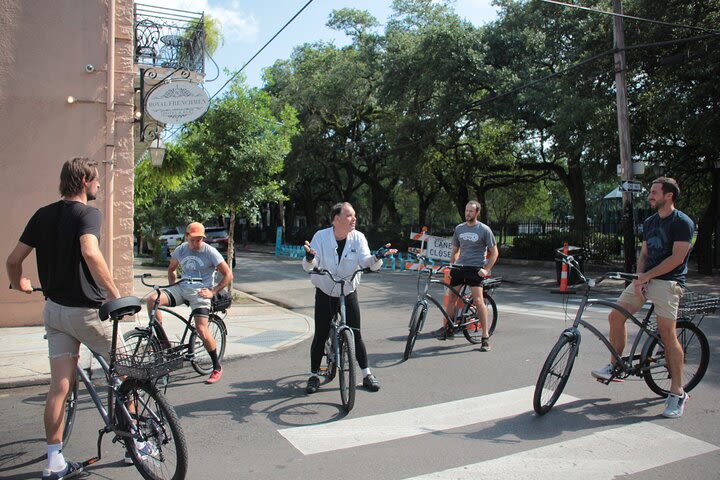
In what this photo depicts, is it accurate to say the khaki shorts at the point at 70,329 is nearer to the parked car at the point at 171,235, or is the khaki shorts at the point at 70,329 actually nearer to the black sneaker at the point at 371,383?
the black sneaker at the point at 371,383

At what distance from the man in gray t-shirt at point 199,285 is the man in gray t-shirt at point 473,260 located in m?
3.11

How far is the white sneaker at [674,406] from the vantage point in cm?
491

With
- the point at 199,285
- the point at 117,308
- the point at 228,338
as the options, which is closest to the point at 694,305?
the point at 117,308

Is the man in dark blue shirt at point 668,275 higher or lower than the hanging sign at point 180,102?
lower

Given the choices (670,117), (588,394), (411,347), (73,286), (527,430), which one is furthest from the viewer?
(670,117)

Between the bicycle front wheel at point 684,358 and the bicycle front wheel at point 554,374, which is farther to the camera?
the bicycle front wheel at point 684,358

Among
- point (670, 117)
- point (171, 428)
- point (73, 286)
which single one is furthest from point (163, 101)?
point (670, 117)

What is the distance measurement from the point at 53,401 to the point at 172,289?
2.61 m

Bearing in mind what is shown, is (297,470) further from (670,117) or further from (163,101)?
(670,117)

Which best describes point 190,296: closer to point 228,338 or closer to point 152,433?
point 228,338

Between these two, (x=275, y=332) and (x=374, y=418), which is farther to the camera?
(x=275, y=332)

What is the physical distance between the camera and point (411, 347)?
7.14 m

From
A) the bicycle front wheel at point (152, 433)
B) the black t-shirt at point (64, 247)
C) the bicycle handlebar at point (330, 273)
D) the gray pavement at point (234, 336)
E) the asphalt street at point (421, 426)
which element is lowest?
the asphalt street at point (421, 426)

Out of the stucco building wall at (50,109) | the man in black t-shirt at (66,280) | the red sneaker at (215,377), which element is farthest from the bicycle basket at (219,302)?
the stucco building wall at (50,109)
